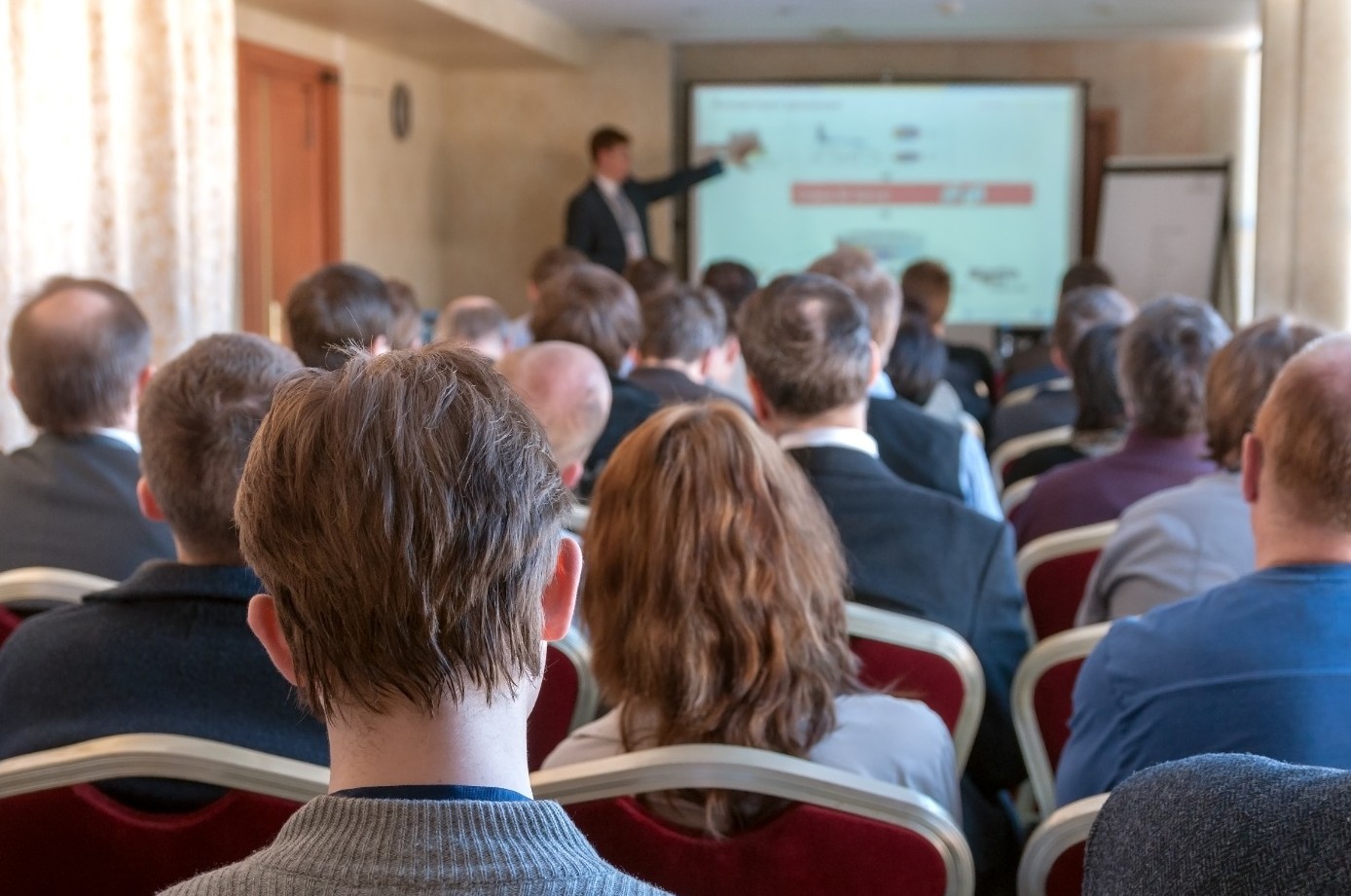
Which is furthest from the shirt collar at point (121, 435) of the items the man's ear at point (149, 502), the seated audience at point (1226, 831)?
the seated audience at point (1226, 831)

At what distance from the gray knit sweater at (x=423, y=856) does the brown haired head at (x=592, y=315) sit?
3.35m

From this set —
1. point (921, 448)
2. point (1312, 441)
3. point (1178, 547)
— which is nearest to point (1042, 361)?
point (921, 448)

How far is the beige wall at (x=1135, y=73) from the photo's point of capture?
1150cm

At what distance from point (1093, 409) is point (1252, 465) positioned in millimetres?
2265

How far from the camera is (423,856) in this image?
86 centimetres

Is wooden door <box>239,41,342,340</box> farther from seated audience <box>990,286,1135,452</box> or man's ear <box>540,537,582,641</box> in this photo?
man's ear <box>540,537,582,641</box>

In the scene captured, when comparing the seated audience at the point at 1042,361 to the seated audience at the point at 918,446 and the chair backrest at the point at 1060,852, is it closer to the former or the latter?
the seated audience at the point at 918,446

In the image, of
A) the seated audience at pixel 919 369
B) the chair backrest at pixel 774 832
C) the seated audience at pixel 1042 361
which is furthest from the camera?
the seated audience at pixel 1042 361

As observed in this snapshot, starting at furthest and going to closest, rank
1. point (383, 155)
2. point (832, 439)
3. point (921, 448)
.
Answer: point (383, 155)
point (921, 448)
point (832, 439)

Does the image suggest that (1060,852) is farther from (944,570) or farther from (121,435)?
(121,435)

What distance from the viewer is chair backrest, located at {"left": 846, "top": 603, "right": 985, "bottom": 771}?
2.04 meters

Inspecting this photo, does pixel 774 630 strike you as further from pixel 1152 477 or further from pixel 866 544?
pixel 1152 477

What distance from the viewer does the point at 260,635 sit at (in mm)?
1004

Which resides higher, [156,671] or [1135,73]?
[1135,73]
